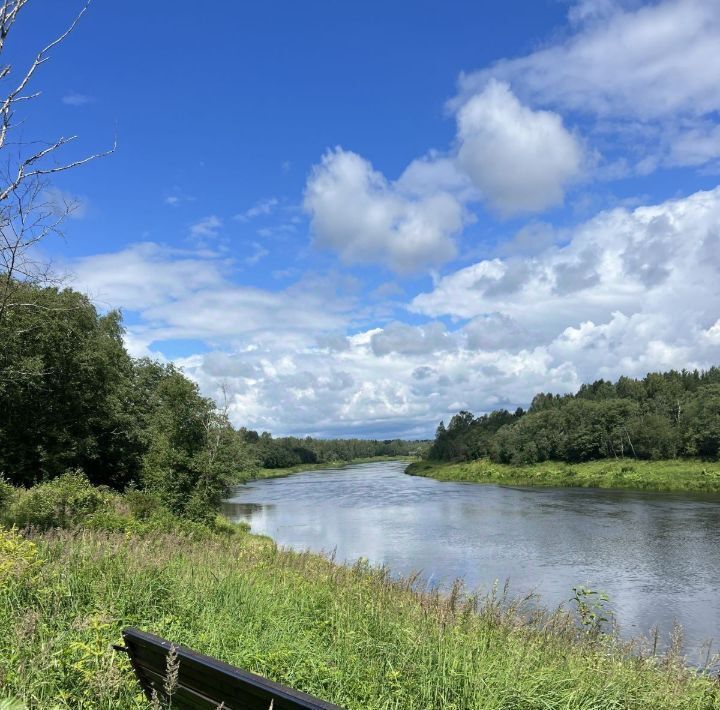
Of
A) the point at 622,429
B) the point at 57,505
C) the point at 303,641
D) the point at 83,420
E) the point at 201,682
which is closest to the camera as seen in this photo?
the point at 201,682

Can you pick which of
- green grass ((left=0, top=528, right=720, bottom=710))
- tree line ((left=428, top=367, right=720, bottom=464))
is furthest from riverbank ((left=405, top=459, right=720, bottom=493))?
green grass ((left=0, top=528, right=720, bottom=710))

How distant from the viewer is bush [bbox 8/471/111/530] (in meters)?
12.8

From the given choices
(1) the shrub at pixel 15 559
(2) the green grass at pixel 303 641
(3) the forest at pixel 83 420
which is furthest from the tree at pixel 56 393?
(2) the green grass at pixel 303 641

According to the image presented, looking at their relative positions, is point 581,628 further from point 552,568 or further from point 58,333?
point 58,333

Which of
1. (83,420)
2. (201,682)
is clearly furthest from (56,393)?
(201,682)

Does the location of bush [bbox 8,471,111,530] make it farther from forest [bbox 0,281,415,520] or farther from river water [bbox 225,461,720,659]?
forest [bbox 0,281,415,520]

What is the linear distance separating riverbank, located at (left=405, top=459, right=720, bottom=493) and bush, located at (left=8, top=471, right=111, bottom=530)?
64.3m

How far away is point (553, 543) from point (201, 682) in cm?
3409

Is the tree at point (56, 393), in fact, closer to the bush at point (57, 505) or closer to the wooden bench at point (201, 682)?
the bush at point (57, 505)

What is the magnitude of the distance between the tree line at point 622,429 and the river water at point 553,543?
25453mm

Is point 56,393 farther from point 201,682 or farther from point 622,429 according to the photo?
point 622,429

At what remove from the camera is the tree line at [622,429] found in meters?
83.0

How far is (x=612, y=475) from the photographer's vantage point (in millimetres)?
75688

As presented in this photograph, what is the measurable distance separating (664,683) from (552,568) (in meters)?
23.1
